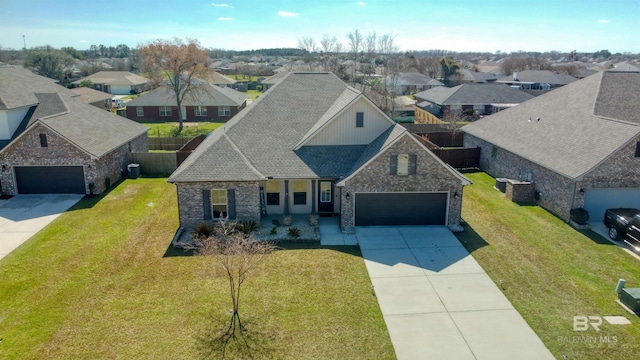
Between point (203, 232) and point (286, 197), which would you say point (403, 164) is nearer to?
point (286, 197)

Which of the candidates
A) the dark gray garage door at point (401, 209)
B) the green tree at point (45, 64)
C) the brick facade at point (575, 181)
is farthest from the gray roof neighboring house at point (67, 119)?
the green tree at point (45, 64)

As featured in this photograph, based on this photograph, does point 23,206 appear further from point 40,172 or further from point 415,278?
point 415,278

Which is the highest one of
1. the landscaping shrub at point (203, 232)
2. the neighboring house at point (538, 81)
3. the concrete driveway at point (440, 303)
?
the neighboring house at point (538, 81)

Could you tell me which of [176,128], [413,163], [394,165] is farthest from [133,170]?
[176,128]

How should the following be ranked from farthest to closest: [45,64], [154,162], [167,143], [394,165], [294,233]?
1. [45,64]
2. [167,143]
3. [154,162]
4. [394,165]
5. [294,233]

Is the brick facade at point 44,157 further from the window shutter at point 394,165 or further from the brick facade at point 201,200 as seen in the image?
the window shutter at point 394,165

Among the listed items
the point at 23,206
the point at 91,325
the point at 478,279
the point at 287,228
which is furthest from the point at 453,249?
A: the point at 23,206
